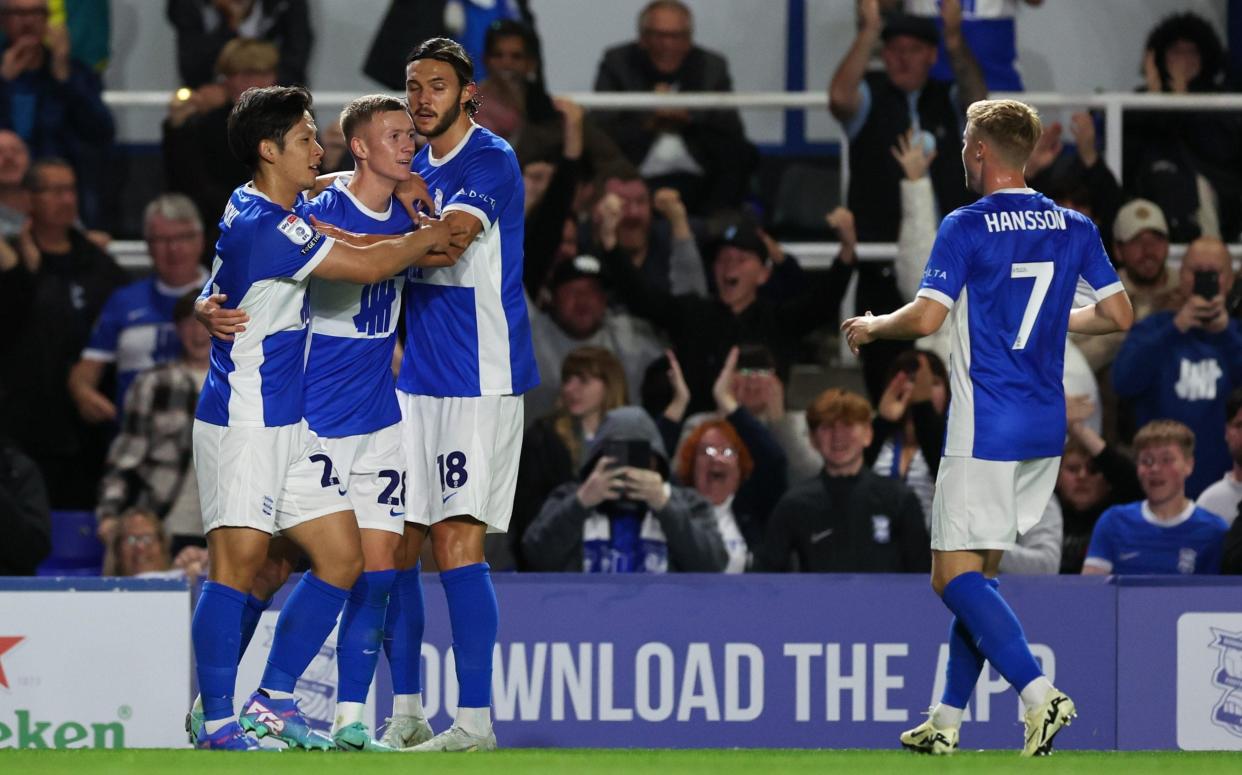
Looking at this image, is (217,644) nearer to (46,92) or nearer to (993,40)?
(46,92)

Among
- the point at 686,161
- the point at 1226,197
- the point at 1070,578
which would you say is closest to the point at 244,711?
the point at 1070,578

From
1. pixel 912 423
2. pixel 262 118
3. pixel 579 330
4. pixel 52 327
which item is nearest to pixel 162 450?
pixel 52 327

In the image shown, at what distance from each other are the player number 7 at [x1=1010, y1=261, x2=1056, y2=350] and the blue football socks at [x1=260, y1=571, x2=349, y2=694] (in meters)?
2.29

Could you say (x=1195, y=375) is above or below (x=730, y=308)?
below

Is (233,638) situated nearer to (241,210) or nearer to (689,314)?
(241,210)

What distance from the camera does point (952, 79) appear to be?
11.0 meters

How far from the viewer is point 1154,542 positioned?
29.7ft

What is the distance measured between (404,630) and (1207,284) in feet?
15.8

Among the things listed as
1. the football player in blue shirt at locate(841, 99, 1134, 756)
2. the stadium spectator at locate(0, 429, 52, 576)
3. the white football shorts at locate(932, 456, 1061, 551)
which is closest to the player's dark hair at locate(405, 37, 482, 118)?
the football player in blue shirt at locate(841, 99, 1134, 756)

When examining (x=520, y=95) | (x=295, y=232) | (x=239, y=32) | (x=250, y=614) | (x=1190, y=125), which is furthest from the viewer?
(x=239, y=32)

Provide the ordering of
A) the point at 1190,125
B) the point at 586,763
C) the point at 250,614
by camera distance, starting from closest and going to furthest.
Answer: the point at 586,763
the point at 250,614
the point at 1190,125

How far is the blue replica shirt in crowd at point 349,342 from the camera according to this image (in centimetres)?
672

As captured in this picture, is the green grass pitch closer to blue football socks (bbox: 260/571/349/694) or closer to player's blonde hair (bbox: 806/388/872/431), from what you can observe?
blue football socks (bbox: 260/571/349/694)

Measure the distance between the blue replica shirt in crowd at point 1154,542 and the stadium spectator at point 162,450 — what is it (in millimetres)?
4108
